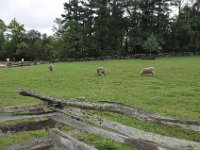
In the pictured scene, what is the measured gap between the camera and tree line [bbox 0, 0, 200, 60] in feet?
209

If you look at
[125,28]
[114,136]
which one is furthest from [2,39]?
[114,136]

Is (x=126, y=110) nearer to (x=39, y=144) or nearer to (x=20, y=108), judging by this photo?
(x=20, y=108)

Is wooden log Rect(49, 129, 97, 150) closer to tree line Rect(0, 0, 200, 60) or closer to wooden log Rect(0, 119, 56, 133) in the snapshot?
wooden log Rect(0, 119, 56, 133)

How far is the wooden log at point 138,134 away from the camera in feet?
13.0

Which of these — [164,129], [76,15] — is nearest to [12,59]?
[76,15]

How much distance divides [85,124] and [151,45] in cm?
5492

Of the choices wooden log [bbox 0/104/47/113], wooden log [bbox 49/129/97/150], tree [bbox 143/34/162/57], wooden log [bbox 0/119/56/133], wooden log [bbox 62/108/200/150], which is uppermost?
tree [bbox 143/34/162/57]

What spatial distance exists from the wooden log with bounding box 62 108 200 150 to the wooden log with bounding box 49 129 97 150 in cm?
36

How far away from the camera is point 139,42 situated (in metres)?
63.3

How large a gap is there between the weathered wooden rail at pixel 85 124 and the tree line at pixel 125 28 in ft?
186

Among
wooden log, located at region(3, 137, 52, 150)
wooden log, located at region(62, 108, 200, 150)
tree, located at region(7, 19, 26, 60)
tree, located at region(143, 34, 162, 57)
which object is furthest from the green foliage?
wooden log, located at region(62, 108, 200, 150)

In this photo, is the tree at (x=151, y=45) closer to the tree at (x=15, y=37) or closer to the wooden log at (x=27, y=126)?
the tree at (x=15, y=37)

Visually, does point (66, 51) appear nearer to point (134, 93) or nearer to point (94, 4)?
point (94, 4)

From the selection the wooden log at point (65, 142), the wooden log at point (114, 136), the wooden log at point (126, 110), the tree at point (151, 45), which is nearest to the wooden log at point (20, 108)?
the wooden log at point (126, 110)
